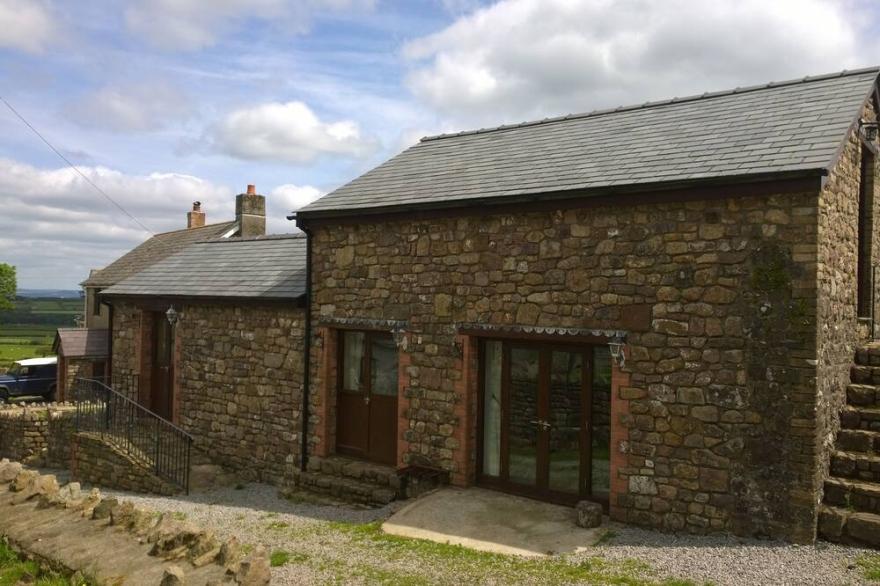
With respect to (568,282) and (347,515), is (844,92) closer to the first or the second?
(568,282)

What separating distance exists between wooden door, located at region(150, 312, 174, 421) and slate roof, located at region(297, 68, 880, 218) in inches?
233

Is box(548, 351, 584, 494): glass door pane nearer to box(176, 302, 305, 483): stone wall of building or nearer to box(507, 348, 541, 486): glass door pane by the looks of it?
box(507, 348, 541, 486): glass door pane

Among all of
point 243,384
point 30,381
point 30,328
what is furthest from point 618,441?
point 30,328

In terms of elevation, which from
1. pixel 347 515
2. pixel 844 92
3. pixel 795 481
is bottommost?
pixel 347 515

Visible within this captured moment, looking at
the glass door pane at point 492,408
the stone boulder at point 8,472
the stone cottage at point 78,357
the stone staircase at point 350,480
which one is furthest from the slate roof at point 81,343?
the glass door pane at point 492,408

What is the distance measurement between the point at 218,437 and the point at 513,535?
705cm

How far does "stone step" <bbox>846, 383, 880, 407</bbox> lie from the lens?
8.28m

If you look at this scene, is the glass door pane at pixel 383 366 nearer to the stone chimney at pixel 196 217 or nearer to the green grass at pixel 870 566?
the green grass at pixel 870 566

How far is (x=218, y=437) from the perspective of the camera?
12.6 metres

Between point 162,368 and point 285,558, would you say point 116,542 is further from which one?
point 162,368

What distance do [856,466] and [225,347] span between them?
1021 cm

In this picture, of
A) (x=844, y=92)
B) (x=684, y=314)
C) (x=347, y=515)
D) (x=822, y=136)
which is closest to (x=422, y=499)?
(x=347, y=515)

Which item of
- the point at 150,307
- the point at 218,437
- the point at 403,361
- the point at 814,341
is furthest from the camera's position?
the point at 150,307

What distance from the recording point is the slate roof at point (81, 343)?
2023 cm
